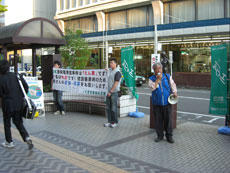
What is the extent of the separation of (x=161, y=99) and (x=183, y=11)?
27453mm

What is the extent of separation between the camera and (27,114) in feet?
18.2

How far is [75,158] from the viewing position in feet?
17.0

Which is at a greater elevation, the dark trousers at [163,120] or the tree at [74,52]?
the tree at [74,52]

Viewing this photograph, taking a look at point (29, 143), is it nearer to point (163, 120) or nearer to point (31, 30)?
point (163, 120)

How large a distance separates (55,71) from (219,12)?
76.8ft

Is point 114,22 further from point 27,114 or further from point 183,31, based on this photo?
point 27,114

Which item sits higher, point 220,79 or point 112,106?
point 220,79

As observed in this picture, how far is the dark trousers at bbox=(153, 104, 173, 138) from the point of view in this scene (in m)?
6.30

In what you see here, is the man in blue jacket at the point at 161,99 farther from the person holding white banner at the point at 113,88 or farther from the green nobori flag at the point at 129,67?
the green nobori flag at the point at 129,67

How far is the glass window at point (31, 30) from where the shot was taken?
10.5 meters

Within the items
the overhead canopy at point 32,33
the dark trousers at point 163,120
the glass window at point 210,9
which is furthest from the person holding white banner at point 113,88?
the glass window at point 210,9

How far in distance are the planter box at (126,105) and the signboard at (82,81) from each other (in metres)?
0.66

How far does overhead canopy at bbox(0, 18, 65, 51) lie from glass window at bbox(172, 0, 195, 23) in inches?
896

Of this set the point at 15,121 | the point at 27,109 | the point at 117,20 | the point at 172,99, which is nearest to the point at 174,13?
the point at 117,20
